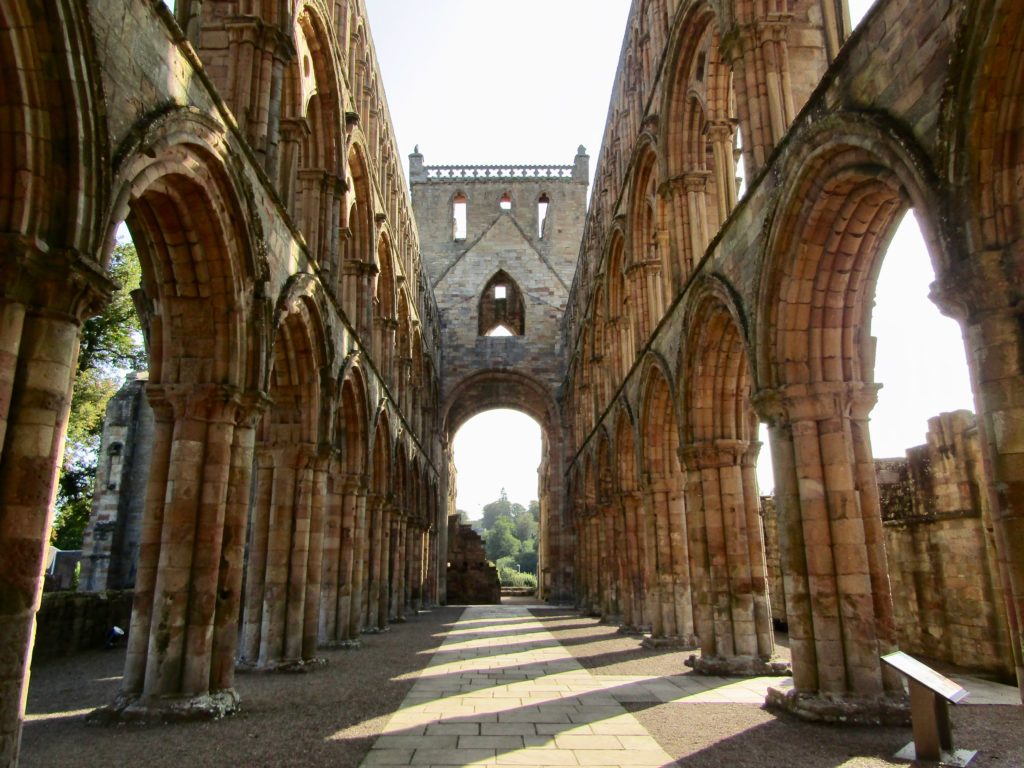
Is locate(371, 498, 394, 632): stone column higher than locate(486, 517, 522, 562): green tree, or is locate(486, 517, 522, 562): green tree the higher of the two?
locate(486, 517, 522, 562): green tree

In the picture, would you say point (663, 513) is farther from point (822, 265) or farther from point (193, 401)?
point (193, 401)

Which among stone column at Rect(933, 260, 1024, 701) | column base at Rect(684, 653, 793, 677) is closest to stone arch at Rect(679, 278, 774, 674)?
column base at Rect(684, 653, 793, 677)

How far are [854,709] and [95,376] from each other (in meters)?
27.1

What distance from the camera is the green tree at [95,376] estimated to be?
80.3 feet

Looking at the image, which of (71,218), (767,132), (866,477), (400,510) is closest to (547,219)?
(400,510)

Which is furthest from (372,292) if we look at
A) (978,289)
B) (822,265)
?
A: (978,289)

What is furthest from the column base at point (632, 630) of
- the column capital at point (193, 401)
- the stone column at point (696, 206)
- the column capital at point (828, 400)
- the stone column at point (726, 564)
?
the column capital at point (193, 401)

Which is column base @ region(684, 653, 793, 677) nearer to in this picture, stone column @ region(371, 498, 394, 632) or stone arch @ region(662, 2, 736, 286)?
stone arch @ region(662, 2, 736, 286)

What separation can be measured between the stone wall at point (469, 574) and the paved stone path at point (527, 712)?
2319 cm

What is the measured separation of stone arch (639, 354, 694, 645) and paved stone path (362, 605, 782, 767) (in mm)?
2270

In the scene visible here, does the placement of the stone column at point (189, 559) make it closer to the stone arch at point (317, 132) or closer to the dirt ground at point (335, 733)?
the dirt ground at point (335, 733)

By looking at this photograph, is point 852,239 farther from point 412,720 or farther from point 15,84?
point 15,84

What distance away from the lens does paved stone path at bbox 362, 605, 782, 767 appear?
625cm

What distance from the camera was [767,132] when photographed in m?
9.42
